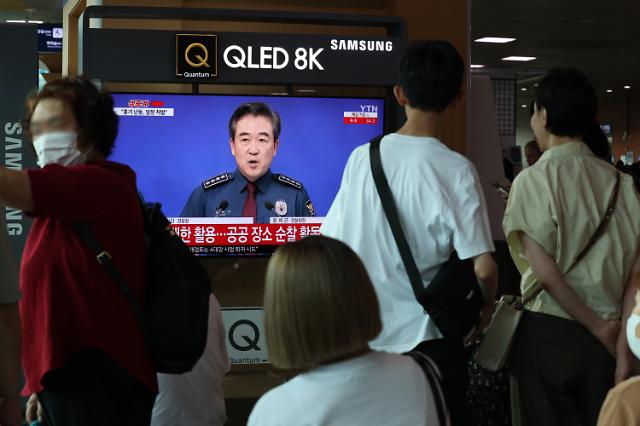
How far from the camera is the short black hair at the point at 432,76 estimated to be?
2459 millimetres

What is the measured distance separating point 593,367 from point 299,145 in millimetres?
2376

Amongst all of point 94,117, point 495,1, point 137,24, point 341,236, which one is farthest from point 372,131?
point 495,1

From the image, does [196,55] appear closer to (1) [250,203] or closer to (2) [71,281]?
(1) [250,203]

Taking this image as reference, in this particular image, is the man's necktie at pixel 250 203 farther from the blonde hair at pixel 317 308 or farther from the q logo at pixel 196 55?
the blonde hair at pixel 317 308

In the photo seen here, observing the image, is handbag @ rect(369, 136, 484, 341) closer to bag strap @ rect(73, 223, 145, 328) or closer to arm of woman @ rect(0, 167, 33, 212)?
bag strap @ rect(73, 223, 145, 328)

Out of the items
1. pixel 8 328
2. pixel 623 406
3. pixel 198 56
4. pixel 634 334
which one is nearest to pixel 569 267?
pixel 634 334

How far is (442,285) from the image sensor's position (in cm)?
238

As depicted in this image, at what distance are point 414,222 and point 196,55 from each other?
2.48 m

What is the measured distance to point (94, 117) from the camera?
224 centimetres

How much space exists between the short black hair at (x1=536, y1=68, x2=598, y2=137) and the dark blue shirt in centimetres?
209

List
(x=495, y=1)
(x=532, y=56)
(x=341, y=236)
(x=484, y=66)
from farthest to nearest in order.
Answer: (x=484, y=66) → (x=532, y=56) → (x=495, y=1) → (x=341, y=236)

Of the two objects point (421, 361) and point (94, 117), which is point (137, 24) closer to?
point (94, 117)

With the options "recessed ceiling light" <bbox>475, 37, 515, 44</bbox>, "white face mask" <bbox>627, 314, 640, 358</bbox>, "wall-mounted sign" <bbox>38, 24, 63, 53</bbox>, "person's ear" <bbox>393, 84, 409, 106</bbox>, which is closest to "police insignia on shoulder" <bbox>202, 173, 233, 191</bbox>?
"person's ear" <bbox>393, 84, 409, 106</bbox>

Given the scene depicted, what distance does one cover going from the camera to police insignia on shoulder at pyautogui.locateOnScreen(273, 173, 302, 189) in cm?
473
